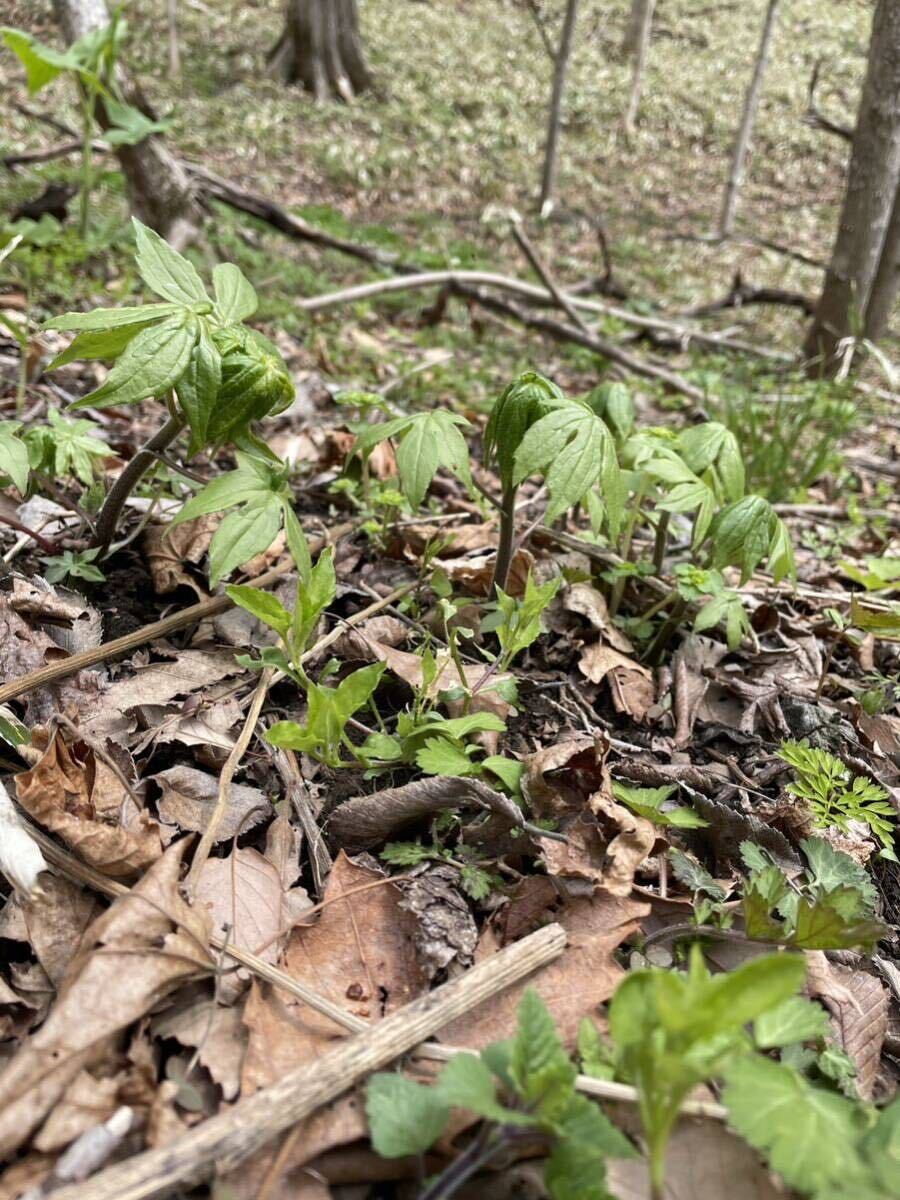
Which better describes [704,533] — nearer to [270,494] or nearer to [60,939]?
[270,494]

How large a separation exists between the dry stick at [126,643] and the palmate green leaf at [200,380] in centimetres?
50

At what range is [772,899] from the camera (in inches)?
49.1

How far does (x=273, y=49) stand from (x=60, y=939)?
1529 cm

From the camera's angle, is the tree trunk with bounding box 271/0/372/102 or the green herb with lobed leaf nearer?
the green herb with lobed leaf

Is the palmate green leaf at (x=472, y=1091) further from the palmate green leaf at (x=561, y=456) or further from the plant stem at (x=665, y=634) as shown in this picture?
the plant stem at (x=665, y=634)

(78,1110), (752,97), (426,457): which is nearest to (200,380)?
(426,457)

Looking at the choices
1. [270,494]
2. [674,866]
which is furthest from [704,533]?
[270,494]

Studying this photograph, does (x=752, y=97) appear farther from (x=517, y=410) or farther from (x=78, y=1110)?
(x=78, y=1110)

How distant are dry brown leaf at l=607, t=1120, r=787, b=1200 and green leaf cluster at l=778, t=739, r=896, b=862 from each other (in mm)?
660

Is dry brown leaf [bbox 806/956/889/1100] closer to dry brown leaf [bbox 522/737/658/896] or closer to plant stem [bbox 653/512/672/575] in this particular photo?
dry brown leaf [bbox 522/737/658/896]

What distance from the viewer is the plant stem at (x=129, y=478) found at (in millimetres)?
1671

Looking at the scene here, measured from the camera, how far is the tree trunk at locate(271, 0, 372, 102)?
12664mm

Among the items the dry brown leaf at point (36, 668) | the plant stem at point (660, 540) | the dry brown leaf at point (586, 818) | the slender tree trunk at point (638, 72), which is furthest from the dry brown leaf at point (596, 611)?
the slender tree trunk at point (638, 72)

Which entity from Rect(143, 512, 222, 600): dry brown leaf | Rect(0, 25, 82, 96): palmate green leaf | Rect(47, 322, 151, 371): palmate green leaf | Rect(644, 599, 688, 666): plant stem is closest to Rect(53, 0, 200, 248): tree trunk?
Rect(0, 25, 82, 96): palmate green leaf
